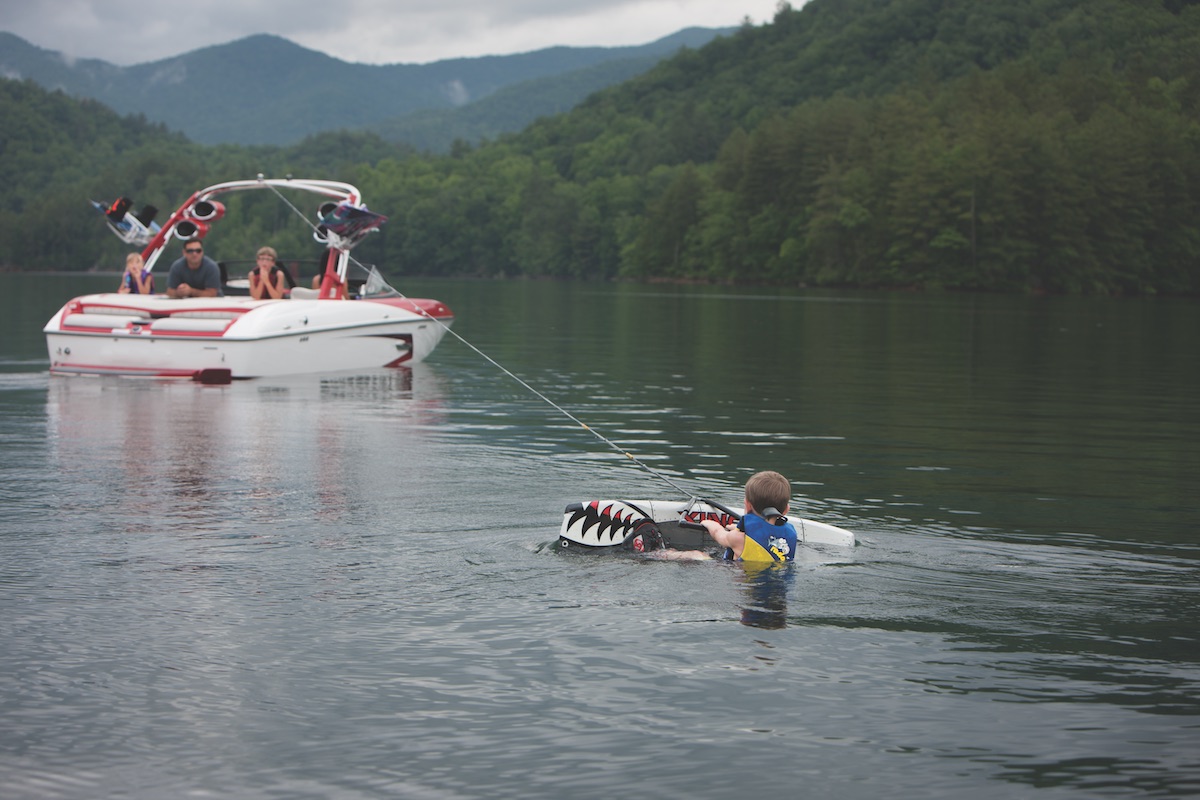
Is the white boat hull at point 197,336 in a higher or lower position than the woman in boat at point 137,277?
lower

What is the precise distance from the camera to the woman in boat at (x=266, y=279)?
2489 cm

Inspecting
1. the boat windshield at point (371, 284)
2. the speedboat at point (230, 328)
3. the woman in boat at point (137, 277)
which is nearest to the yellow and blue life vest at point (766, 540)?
the speedboat at point (230, 328)

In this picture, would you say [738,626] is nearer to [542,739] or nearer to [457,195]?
[542,739]

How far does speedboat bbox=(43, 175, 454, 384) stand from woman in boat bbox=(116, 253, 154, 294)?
0.57 metres

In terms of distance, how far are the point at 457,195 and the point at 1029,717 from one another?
18467 centimetres

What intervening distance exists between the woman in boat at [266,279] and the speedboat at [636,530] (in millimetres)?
15765

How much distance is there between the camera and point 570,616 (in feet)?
27.6

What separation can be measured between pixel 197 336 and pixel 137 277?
106 inches

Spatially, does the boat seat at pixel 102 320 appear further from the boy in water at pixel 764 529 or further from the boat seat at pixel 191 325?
the boy in water at pixel 764 529

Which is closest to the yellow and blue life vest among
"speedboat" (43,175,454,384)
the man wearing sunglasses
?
"speedboat" (43,175,454,384)

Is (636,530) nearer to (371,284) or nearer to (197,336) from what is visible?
(197,336)

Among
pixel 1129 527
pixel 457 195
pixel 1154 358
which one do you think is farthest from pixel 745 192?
pixel 1129 527

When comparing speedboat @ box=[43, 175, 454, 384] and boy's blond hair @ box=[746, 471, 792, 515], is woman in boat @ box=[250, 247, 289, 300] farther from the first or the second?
boy's blond hair @ box=[746, 471, 792, 515]

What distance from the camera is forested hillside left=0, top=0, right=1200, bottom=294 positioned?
10075 cm
